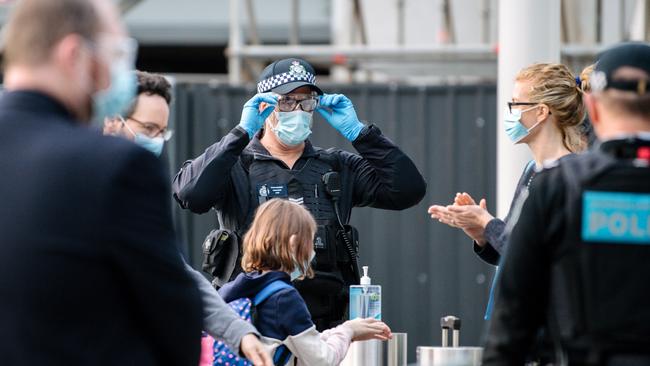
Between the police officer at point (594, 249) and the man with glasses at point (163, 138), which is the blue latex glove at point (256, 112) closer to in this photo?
the man with glasses at point (163, 138)

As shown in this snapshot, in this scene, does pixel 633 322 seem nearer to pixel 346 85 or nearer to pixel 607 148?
pixel 607 148

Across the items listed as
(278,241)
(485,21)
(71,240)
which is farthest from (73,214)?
(485,21)

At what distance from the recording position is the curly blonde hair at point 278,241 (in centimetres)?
498

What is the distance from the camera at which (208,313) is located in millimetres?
4426

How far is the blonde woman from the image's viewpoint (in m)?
5.14

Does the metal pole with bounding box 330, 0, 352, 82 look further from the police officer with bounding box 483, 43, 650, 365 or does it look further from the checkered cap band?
the police officer with bounding box 483, 43, 650, 365

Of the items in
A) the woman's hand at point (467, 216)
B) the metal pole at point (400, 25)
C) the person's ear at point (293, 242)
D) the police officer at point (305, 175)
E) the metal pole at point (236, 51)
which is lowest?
the person's ear at point (293, 242)

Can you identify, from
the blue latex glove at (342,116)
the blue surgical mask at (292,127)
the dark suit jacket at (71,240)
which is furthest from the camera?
the blue latex glove at (342,116)

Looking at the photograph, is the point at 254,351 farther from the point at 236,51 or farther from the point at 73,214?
the point at 236,51

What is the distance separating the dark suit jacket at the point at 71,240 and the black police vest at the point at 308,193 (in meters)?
3.00

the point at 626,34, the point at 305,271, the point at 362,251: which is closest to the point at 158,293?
the point at 305,271

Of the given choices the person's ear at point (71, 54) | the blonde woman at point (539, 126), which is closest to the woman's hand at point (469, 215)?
the blonde woman at point (539, 126)

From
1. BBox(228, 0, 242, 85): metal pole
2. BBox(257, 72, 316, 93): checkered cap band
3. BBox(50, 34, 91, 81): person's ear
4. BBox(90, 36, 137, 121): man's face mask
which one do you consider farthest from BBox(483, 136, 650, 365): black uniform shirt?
BBox(228, 0, 242, 85): metal pole

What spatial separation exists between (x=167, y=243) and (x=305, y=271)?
2.32 metres
